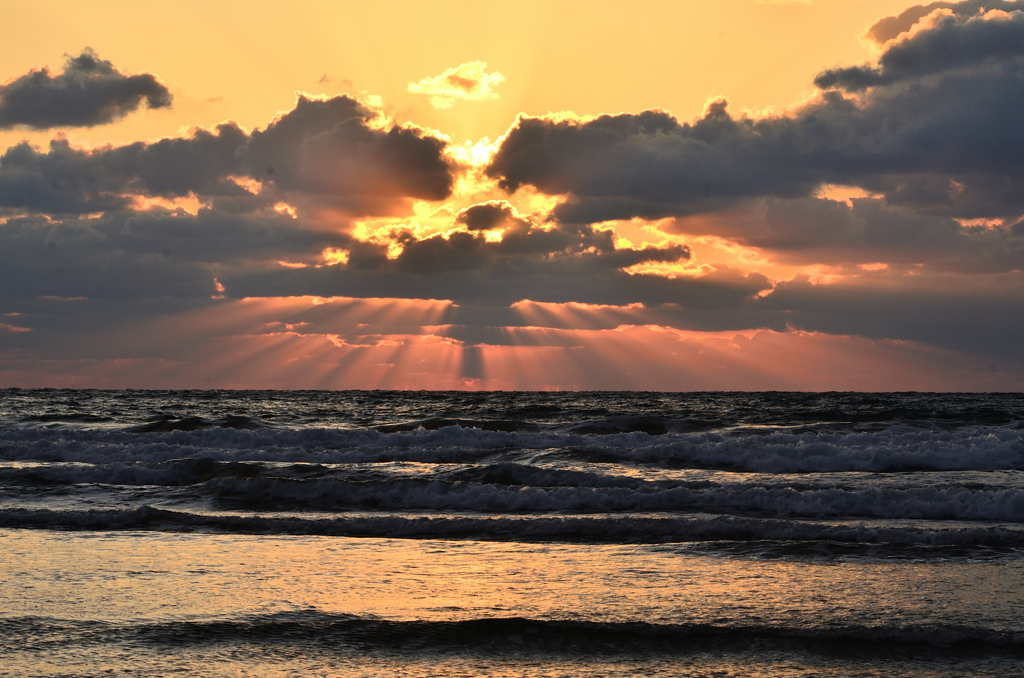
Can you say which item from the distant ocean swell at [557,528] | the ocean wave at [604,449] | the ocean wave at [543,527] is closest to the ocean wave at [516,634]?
the distant ocean swell at [557,528]

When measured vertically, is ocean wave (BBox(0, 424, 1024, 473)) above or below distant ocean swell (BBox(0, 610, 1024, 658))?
above

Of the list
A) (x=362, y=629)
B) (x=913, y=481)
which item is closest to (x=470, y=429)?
(x=913, y=481)

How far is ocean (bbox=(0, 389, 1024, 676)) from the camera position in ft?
27.7

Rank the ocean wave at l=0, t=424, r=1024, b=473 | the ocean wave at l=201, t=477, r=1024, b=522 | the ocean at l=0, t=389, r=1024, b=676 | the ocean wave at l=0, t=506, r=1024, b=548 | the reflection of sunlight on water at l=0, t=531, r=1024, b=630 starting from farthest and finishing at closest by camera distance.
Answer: the ocean wave at l=0, t=424, r=1024, b=473, the ocean wave at l=201, t=477, r=1024, b=522, the ocean wave at l=0, t=506, r=1024, b=548, the reflection of sunlight on water at l=0, t=531, r=1024, b=630, the ocean at l=0, t=389, r=1024, b=676

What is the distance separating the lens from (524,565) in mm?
12336

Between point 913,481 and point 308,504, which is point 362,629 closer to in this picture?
point 308,504

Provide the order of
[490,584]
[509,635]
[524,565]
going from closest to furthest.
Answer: [509,635]
[490,584]
[524,565]

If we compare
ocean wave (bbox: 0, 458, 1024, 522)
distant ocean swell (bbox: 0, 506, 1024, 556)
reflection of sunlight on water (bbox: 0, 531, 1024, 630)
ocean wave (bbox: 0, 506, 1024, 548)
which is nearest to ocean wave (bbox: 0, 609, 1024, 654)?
reflection of sunlight on water (bbox: 0, 531, 1024, 630)

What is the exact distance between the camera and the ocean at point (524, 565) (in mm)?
8438

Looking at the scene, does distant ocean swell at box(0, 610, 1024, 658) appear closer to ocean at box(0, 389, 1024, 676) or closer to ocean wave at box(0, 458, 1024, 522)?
ocean at box(0, 389, 1024, 676)

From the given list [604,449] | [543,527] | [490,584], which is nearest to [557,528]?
[543,527]

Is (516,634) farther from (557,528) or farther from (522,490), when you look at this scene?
(522,490)

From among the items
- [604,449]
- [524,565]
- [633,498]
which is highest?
[604,449]

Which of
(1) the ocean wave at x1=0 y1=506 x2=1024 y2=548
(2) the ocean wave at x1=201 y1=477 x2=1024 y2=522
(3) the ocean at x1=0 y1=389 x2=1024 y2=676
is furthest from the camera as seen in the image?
(2) the ocean wave at x1=201 y1=477 x2=1024 y2=522
